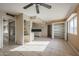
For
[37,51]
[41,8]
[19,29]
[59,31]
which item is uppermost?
[41,8]

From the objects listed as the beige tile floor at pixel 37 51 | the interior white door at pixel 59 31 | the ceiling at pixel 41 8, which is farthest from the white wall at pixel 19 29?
the interior white door at pixel 59 31

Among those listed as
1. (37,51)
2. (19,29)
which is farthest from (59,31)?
(37,51)

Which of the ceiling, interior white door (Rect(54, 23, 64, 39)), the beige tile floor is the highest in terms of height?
the ceiling

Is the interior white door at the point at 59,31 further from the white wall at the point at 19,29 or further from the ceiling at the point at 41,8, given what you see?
the white wall at the point at 19,29

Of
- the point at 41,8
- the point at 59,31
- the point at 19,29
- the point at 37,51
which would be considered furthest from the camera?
the point at 59,31

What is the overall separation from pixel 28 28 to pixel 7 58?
333 inches

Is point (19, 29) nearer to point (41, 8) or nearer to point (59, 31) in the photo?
point (41, 8)

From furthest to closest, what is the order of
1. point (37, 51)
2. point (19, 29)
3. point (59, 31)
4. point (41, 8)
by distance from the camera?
point (59, 31), point (19, 29), point (41, 8), point (37, 51)

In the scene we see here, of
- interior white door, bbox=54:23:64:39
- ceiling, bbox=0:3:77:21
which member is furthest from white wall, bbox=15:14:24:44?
interior white door, bbox=54:23:64:39

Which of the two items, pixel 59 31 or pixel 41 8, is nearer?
pixel 41 8

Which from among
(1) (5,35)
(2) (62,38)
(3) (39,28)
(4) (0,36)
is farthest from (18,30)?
(3) (39,28)

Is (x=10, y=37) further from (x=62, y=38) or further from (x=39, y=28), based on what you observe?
(x=39, y=28)

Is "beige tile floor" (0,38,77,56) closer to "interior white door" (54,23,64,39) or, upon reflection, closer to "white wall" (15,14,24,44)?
"white wall" (15,14,24,44)

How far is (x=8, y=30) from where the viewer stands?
9352 millimetres
